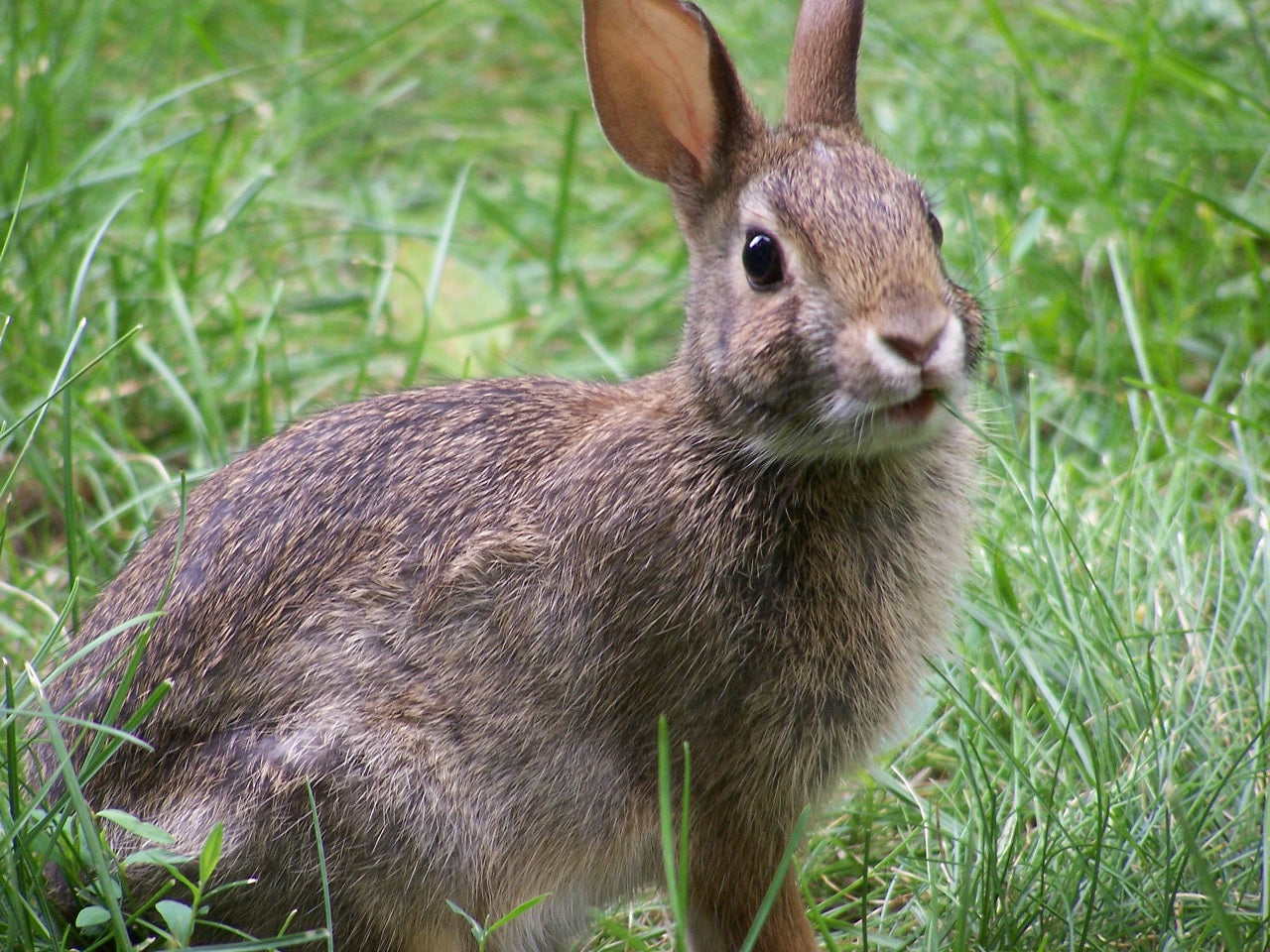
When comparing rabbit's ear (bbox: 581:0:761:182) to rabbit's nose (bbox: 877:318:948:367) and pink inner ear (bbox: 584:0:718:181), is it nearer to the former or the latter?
pink inner ear (bbox: 584:0:718:181)

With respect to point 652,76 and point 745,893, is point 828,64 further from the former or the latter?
point 745,893

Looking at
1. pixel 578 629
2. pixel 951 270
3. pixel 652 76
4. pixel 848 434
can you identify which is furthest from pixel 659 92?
pixel 951 270

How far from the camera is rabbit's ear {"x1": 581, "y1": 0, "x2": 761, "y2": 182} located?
3.93 meters

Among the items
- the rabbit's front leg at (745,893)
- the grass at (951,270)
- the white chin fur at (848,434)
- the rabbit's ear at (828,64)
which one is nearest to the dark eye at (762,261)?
the white chin fur at (848,434)

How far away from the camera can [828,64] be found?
4.04 m

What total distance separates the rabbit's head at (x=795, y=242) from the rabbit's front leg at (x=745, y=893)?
92 centimetres

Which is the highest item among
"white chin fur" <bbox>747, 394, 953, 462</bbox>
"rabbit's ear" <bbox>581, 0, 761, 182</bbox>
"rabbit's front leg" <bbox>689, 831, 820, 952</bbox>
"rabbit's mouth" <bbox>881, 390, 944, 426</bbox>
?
"rabbit's ear" <bbox>581, 0, 761, 182</bbox>

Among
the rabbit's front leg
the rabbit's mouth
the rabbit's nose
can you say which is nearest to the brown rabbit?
the rabbit's front leg

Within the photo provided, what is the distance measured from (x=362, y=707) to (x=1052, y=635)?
1787 millimetres

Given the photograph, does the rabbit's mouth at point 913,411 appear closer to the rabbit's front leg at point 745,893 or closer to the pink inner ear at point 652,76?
the pink inner ear at point 652,76

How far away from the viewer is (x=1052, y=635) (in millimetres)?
4320

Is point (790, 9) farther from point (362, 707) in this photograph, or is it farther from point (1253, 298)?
point (362, 707)

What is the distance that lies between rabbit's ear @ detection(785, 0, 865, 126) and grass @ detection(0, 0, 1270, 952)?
0.56 meters

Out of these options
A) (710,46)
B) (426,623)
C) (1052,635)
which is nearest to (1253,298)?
(1052,635)
